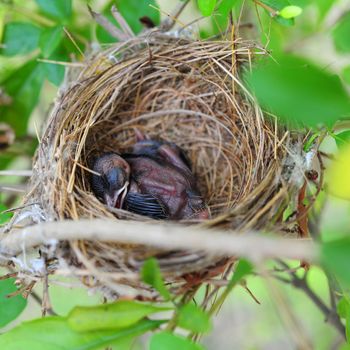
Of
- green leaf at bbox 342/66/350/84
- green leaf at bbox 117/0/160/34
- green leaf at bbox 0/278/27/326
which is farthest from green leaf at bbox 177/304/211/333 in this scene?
green leaf at bbox 117/0/160/34

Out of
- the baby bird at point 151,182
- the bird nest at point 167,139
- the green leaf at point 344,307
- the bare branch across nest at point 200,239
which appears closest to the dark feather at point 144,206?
the baby bird at point 151,182

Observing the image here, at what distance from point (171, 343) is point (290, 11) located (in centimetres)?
74

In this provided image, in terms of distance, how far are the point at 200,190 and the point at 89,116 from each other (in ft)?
1.57

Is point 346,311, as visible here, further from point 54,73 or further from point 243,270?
point 54,73

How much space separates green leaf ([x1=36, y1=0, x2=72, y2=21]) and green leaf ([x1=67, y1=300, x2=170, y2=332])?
920mm

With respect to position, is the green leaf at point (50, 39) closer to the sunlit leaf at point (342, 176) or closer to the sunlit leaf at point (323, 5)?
the sunlit leaf at point (323, 5)

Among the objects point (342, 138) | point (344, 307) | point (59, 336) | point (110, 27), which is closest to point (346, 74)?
point (342, 138)

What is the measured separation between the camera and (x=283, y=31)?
1789mm

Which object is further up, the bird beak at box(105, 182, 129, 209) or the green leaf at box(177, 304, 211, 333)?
the green leaf at box(177, 304, 211, 333)

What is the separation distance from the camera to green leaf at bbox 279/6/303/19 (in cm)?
108

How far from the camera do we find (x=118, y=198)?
5.06 ft

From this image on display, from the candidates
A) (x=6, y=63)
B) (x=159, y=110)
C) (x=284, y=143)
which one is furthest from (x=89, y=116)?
(x=284, y=143)

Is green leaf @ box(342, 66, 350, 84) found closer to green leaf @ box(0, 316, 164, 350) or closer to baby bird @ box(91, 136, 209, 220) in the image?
baby bird @ box(91, 136, 209, 220)

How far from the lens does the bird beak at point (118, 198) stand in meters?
1.52
